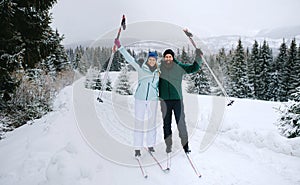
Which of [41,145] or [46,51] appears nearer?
[41,145]

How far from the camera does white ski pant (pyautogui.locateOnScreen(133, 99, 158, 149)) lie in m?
5.08

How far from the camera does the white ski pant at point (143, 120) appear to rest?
508cm

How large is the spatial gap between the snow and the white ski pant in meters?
0.46

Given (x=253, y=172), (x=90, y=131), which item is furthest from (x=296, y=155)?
(x=90, y=131)

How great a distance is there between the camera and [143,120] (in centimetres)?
507

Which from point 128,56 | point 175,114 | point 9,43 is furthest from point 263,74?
point 9,43

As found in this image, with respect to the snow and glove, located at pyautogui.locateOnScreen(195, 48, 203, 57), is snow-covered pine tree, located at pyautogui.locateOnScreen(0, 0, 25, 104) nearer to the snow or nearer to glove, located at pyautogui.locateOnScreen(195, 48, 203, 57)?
the snow

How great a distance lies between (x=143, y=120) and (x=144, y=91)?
A: 63cm

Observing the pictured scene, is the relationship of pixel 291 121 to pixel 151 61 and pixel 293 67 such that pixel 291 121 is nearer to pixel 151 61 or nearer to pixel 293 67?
pixel 151 61

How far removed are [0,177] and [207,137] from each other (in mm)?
5247

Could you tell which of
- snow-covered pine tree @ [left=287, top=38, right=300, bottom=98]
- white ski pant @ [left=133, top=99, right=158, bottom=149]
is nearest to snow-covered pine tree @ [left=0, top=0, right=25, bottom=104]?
white ski pant @ [left=133, top=99, right=158, bottom=149]

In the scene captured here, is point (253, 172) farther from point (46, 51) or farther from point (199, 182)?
point (46, 51)

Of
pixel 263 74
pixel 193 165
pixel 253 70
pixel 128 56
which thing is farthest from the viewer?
pixel 263 74

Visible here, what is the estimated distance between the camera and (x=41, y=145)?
209 inches
